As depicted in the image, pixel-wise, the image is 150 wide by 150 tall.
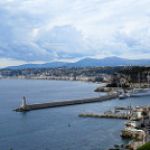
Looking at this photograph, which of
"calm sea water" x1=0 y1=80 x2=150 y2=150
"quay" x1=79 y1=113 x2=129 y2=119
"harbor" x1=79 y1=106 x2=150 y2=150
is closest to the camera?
"harbor" x1=79 y1=106 x2=150 y2=150

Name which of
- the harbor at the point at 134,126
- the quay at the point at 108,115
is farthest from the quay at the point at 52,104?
the quay at the point at 108,115

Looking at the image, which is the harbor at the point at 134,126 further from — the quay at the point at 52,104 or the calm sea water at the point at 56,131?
the quay at the point at 52,104

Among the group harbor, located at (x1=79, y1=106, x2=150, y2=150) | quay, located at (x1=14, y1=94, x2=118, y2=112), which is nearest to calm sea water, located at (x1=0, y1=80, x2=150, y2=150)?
harbor, located at (x1=79, y1=106, x2=150, y2=150)

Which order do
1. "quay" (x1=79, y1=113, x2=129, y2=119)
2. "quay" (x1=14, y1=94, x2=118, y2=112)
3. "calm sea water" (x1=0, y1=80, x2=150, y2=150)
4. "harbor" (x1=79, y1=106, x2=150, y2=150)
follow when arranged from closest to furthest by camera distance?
"harbor" (x1=79, y1=106, x2=150, y2=150) < "calm sea water" (x1=0, y1=80, x2=150, y2=150) < "quay" (x1=79, y1=113, x2=129, y2=119) < "quay" (x1=14, y1=94, x2=118, y2=112)

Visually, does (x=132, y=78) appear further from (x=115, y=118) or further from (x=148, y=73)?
(x=115, y=118)

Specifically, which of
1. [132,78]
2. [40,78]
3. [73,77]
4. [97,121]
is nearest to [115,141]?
[97,121]

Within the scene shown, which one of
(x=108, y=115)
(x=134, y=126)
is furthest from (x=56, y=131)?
(x=108, y=115)

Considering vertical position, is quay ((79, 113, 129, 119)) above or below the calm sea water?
above

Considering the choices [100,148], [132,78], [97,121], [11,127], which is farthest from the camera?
[132,78]

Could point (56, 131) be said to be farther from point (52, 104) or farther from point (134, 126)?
point (52, 104)

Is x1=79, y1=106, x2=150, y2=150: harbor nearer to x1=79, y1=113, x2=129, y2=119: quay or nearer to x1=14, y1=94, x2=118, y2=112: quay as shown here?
x1=79, y1=113, x2=129, y2=119: quay

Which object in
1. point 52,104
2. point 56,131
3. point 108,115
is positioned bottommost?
point 56,131
